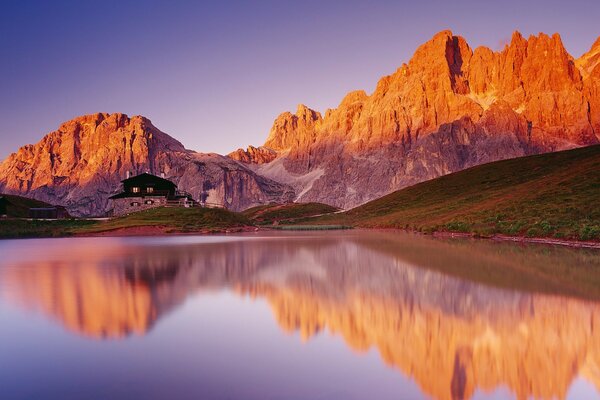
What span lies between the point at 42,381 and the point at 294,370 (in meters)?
5.30

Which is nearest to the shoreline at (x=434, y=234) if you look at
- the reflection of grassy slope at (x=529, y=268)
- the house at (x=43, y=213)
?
the reflection of grassy slope at (x=529, y=268)

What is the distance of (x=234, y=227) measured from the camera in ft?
298

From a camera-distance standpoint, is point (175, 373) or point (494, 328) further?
point (494, 328)

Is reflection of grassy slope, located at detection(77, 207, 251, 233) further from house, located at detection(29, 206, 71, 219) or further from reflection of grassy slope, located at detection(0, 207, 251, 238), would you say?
house, located at detection(29, 206, 71, 219)

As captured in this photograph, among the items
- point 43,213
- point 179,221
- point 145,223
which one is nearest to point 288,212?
point 43,213

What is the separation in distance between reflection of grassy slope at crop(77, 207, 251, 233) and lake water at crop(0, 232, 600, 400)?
54.8m

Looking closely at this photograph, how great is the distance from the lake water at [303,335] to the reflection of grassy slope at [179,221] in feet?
180

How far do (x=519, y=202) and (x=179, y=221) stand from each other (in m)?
56.2

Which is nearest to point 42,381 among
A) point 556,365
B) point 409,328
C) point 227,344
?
point 227,344

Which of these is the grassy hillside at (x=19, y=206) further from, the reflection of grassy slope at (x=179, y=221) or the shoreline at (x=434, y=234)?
the shoreline at (x=434, y=234)

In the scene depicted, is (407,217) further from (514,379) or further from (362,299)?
(514,379)

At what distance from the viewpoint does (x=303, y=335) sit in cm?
1356

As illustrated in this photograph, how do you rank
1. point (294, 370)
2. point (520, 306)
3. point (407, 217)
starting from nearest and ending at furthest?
1. point (294, 370)
2. point (520, 306)
3. point (407, 217)

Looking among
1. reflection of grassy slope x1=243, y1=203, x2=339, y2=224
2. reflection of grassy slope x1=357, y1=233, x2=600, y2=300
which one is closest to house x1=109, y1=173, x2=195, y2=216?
reflection of grassy slope x1=243, y1=203, x2=339, y2=224
